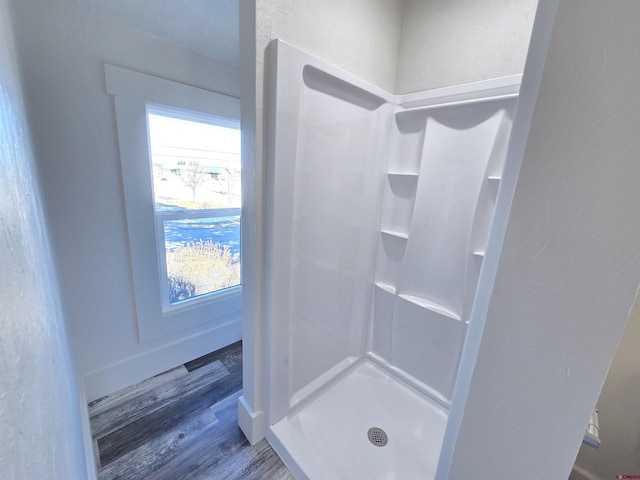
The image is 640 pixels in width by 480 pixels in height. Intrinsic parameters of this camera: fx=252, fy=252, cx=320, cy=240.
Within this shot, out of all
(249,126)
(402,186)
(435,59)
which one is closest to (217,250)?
(249,126)

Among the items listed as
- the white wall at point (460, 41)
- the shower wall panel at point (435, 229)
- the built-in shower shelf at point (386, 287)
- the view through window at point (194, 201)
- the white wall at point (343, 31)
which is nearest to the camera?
the white wall at point (343, 31)

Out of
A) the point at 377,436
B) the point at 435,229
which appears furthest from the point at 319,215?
the point at 377,436

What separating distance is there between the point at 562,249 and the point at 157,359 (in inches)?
82.8

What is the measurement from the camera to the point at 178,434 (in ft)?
4.41

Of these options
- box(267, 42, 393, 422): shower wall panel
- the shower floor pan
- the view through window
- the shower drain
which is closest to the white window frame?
the view through window

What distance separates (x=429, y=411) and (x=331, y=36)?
6.70 ft

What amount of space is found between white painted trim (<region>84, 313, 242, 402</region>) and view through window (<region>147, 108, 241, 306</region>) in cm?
30

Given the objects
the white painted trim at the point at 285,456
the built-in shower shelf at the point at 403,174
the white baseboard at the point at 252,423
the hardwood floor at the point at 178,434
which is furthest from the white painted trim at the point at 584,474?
the built-in shower shelf at the point at 403,174

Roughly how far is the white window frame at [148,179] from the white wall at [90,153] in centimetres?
4

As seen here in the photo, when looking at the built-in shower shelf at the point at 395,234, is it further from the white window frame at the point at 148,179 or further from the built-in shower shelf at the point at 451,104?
the white window frame at the point at 148,179

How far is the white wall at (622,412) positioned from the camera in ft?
3.08

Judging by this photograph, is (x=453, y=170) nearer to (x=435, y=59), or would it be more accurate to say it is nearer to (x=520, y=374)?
(x=435, y=59)

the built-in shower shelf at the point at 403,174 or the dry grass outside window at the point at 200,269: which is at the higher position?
the built-in shower shelf at the point at 403,174

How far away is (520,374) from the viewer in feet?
1.36
